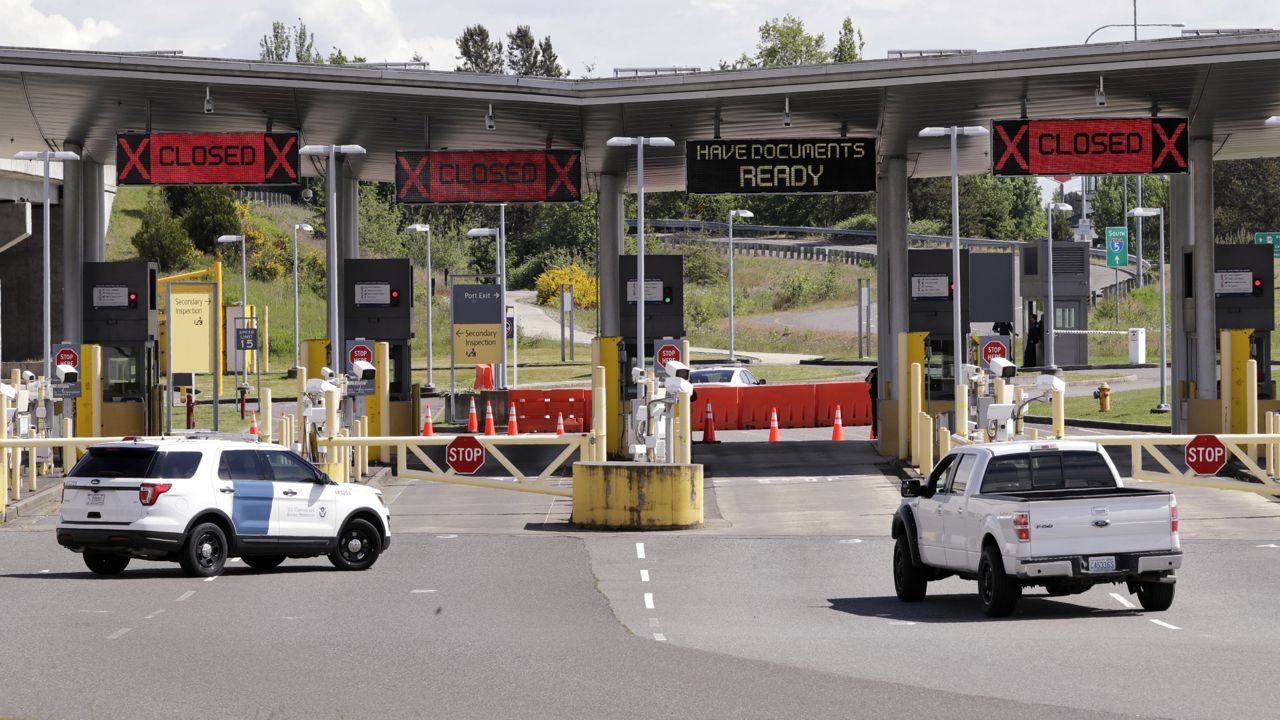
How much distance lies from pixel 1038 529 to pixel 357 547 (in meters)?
8.52

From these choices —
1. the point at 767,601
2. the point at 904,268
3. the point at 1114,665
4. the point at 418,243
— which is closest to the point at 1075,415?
the point at 904,268

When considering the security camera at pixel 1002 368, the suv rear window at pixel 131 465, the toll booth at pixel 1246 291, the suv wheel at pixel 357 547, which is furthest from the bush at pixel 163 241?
the suv rear window at pixel 131 465

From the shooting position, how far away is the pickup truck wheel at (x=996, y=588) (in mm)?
15852

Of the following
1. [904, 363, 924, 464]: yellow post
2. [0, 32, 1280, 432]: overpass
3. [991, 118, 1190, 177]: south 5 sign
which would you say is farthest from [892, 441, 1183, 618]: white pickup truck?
Answer: [904, 363, 924, 464]: yellow post

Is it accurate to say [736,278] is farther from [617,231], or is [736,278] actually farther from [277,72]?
[277,72]

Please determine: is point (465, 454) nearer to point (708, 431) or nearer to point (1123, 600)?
point (1123, 600)

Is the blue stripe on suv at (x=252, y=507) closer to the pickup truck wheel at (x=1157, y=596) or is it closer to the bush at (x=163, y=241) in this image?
the pickup truck wheel at (x=1157, y=596)

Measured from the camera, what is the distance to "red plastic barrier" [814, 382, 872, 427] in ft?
154

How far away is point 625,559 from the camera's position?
21484 millimetres

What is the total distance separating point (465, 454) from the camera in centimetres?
2711

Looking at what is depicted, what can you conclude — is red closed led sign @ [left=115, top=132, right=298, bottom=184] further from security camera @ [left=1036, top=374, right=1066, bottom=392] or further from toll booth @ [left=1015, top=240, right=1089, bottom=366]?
toll booth @ [left=1015, top=240, right=1089, bottom=366]

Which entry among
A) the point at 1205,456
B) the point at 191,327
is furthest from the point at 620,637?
the point at 191,327

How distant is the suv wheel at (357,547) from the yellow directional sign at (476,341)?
28307 millimetres

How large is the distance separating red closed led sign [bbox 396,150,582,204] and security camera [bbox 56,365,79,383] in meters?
6.93
